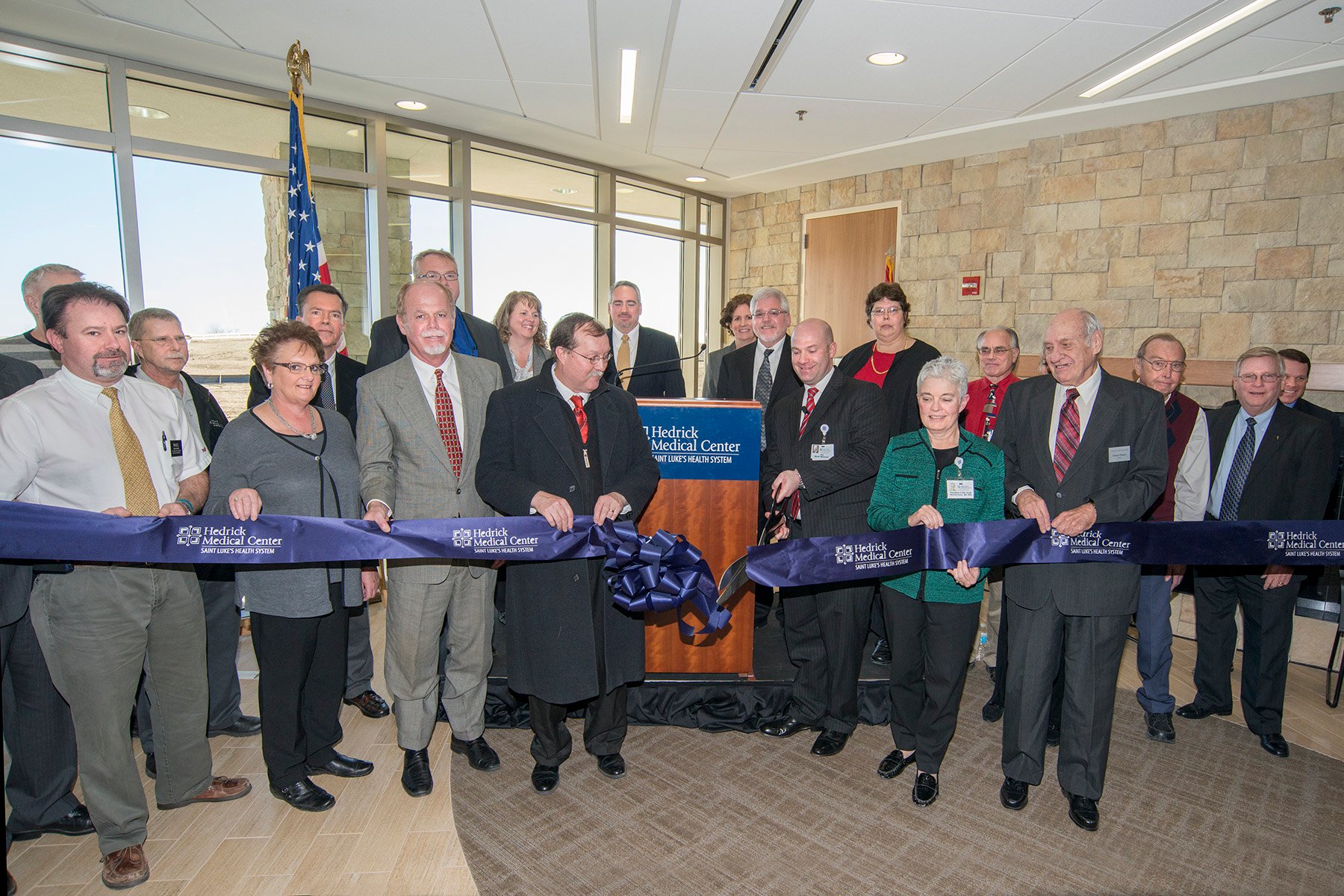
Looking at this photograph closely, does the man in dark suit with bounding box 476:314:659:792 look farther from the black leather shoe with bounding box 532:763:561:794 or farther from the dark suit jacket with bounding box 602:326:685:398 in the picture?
the dark suit jacket with bounding box 602:326:685:398

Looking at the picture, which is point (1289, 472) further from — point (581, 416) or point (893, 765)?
point (581, 416)

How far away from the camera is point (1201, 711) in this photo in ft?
12.3

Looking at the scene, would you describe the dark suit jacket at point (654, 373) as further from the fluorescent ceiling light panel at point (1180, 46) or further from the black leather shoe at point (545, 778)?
the fluorescent ceiling light panel at point (1180, 46)

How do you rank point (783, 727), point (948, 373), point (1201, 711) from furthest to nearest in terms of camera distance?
point (1201, 711) < point (783, 727) < point (948, 373)

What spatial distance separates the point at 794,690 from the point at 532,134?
6.37 m

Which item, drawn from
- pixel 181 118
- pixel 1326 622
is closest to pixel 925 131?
pixel 1326 622

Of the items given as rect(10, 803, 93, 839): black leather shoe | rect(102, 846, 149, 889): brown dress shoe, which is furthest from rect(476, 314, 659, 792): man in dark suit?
rect(10, 803, 93, 839): black leather shoe

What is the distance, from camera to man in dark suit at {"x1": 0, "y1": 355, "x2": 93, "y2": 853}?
2613 millimetres

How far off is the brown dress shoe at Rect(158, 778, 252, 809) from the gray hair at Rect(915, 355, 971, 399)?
10.4 feet

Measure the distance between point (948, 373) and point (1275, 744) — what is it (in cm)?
254

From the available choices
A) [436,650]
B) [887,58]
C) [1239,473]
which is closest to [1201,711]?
[1239,473]

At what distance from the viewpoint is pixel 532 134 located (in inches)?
298

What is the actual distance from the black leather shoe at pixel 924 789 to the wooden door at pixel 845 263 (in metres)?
6.87

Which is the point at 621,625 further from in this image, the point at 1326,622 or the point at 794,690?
the point at 1326,622
